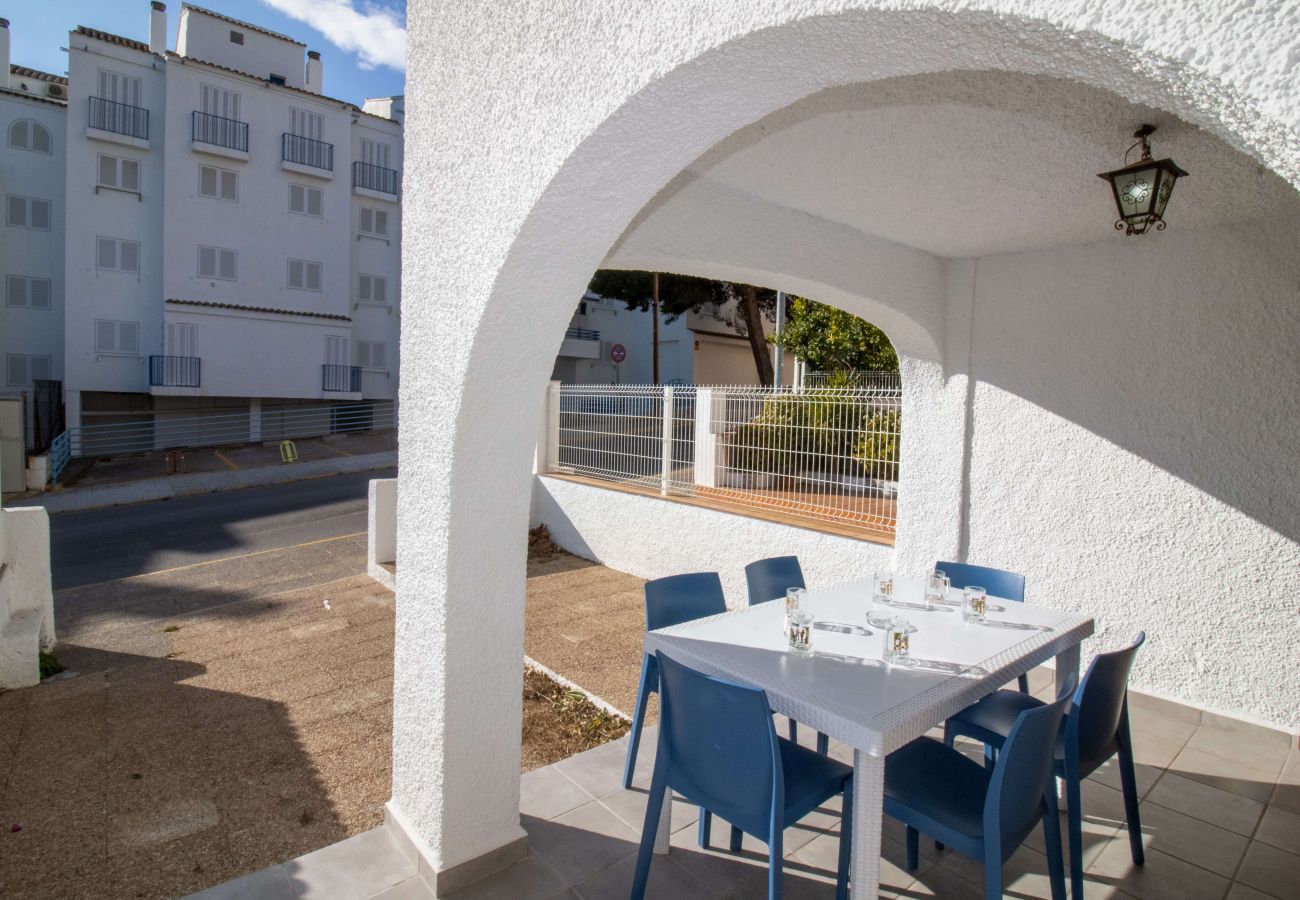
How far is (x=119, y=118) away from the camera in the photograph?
59.2 feet

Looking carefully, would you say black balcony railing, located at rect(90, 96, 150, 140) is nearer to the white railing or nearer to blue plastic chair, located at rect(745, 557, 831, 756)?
the white railing

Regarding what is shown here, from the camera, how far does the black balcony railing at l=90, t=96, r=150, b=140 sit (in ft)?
58.1

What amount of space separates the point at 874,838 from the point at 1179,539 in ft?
10.8

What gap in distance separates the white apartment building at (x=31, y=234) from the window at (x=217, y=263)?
3462mm

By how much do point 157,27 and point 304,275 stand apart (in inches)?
296

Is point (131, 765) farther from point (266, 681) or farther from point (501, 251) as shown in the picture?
point (501, 251)

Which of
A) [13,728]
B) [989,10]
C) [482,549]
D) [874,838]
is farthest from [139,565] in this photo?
[989,10]

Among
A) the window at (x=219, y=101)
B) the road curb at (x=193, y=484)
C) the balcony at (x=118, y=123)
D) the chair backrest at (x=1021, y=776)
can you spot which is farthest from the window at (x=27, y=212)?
the chair backrest at (x=1021, y=776)

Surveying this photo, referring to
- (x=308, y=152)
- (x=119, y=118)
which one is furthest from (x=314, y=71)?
(x=119, y=118)

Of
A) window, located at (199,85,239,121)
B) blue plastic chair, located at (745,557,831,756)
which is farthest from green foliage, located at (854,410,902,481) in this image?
window, located at (199,85,239,121)

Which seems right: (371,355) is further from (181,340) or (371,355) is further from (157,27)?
(157,27)

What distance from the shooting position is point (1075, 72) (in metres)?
1.23

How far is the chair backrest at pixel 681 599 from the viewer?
3576mm

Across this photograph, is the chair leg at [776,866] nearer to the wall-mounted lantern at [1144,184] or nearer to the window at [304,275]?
the wall-mounted lantern at [1144,184]
